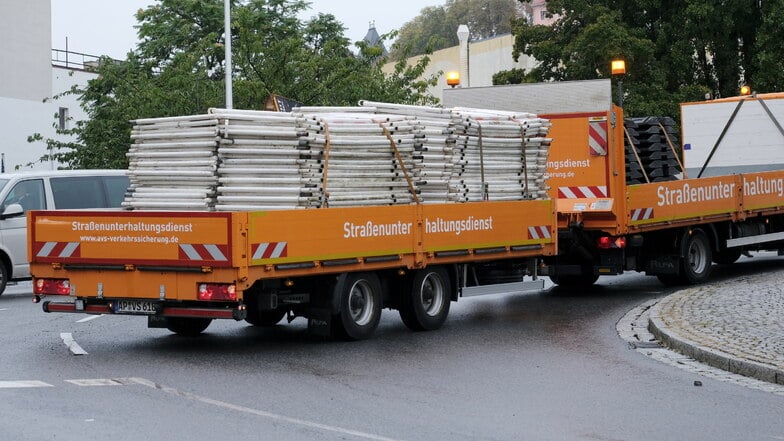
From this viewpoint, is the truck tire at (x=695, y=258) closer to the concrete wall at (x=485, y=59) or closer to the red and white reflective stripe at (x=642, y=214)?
the red and white reflective stripe at (x=642, y=214)

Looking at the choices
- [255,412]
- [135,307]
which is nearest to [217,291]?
[135,307]

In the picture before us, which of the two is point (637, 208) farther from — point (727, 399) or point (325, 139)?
point (727, 399)

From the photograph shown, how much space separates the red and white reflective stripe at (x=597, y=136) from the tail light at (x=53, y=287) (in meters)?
8.66

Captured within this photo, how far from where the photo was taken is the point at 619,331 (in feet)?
47.7

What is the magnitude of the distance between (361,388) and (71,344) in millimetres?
4192

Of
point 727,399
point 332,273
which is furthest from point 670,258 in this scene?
point 727,399

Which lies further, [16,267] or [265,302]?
[16,267]

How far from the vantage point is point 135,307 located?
12.4 m

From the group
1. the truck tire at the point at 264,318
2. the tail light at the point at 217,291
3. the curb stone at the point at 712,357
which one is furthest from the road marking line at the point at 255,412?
the curb stone at the point at 712,357

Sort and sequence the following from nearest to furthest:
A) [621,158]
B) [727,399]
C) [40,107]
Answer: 1. [727,399]
2. [621,158]
3. [40,107]

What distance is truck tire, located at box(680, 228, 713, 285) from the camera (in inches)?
789

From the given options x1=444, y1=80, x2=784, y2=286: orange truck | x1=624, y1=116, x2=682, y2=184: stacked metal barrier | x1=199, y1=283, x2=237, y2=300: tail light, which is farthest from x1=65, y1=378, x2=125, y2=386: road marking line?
x1=624, y1=116, x2=682, y2=184: stacked metal barrier

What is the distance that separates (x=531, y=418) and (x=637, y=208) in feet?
34.1

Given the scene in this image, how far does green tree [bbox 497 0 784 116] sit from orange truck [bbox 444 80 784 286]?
16.8m
